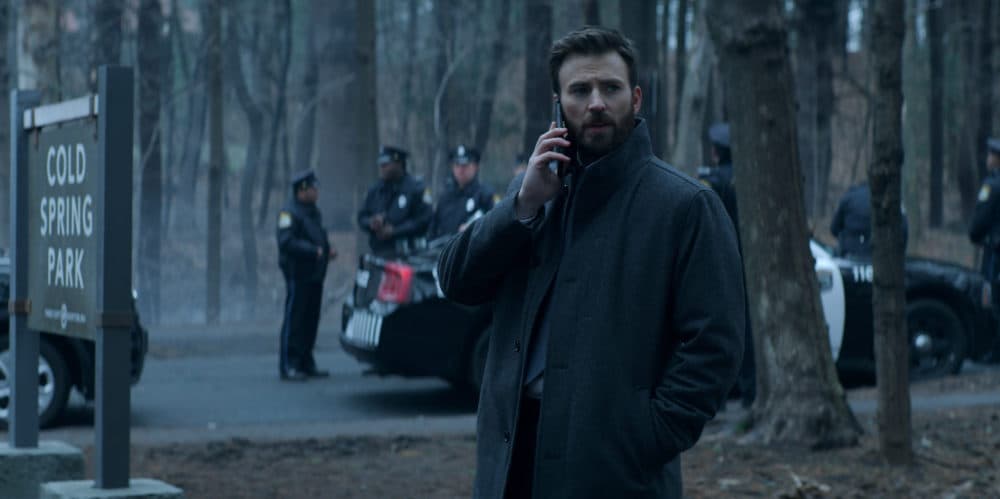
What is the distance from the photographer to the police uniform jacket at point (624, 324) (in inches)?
129

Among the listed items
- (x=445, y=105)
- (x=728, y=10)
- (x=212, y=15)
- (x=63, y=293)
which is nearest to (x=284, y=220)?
(x=728, y=10)

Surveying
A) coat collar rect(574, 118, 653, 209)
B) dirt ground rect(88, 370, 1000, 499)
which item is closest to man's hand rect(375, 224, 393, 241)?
dirt ground rect(88, 370, 1000, 499)

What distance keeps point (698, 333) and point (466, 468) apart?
5.07 metres

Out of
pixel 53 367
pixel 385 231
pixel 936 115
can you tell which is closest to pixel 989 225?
pixel 385 231

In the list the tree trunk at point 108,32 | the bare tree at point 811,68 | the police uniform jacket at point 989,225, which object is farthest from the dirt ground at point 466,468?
the tree trunk at point 108,32

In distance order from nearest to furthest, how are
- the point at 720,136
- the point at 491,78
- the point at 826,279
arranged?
the point at 720,136
the point at 826,279
the point at 491,78

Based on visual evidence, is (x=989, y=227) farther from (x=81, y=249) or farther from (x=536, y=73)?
(x=536, y=73)

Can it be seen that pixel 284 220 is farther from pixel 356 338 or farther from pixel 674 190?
pixel 674 190

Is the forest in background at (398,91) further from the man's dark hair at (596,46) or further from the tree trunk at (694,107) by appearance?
the man's dark hair at (596,46)

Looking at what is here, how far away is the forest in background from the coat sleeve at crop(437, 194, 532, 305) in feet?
50.4

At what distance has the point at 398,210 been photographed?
13.8 meters

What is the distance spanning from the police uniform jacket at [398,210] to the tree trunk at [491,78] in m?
19.3

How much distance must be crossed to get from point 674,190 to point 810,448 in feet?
17.0

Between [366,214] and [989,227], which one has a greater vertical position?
[366,214]
